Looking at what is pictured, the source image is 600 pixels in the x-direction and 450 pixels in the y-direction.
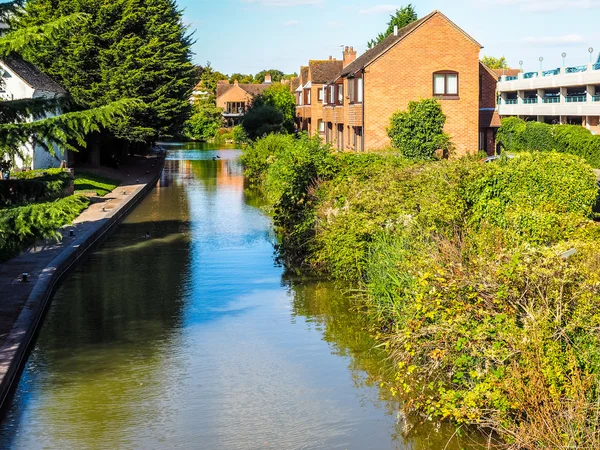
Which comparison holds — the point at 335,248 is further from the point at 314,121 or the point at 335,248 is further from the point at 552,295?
the point at 314,121

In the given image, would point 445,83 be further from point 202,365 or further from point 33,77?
point 202,365

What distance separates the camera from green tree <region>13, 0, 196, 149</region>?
46281 mm

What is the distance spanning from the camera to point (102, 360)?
620 inches

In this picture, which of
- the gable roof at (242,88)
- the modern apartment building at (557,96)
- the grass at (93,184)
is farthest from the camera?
the gable roof at (242,88)

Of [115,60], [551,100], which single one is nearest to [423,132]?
[115,60]

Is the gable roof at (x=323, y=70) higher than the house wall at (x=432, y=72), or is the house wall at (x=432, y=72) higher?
the gable roof at (x=323, y=70)

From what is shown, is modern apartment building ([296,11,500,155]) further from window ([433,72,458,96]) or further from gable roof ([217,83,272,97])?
gable roof ([217,83,272,97])

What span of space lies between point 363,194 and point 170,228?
1316cm

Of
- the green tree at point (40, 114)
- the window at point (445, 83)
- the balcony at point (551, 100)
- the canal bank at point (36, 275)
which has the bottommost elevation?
the canal bank at point (36, 275)

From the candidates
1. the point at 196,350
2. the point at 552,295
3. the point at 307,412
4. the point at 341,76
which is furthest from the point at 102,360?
the point at 341,76

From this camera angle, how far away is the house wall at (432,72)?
42875 millimetres

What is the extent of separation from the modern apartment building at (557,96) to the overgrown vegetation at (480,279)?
51102 mm

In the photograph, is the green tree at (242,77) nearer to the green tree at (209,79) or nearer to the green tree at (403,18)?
the green tree at (209,79)

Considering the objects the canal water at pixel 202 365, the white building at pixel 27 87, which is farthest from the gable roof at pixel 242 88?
the canal water at pixel 202 365
